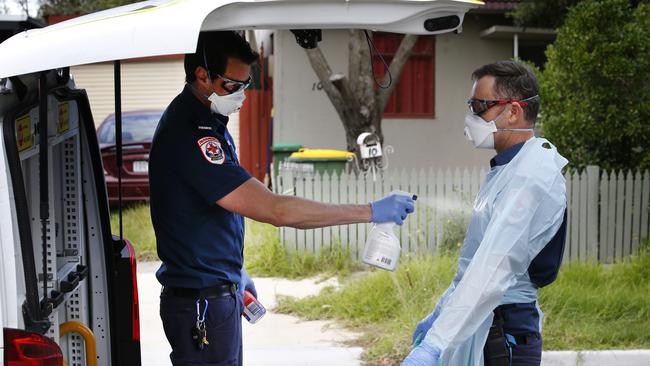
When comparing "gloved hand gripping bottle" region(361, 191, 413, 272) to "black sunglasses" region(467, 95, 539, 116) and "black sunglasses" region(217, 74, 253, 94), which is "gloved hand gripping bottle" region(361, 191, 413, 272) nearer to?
"black sunglasses" region(467, 95, 539, 116)

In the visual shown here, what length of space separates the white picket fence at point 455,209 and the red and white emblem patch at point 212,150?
5.71 metres

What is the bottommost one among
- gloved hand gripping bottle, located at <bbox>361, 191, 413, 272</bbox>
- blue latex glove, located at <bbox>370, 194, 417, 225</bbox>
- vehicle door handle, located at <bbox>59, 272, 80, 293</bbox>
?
vehicle door handle, located at <bbox>59, 272, 80, 293</bbox>

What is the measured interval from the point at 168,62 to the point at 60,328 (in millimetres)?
14990

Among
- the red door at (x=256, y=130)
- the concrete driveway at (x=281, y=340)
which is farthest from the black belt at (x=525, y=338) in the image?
the red door at (x=256, y=130)

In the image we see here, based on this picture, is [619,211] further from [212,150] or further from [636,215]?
[212,150]

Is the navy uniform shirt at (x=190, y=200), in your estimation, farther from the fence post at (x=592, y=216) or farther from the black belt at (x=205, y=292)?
the fence post at (x=592, y=216)

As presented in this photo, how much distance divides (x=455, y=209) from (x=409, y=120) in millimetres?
6052

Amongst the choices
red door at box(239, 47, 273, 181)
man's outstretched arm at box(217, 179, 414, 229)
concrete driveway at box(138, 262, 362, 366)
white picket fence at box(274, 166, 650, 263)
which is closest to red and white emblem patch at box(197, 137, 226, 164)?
man's outstretched arm at box(217, 179, 414, 229)

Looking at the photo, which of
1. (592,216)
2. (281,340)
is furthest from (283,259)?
(592,216)

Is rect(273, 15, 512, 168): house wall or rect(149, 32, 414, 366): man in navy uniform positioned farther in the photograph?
rect(273, 15, 512, 168): house wall

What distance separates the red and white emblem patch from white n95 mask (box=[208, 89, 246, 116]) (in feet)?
0.49

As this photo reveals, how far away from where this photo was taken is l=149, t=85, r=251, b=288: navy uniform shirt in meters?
3.28

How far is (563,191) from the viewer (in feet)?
9.77

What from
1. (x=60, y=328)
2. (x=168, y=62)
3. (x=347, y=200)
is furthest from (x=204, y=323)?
(x=168, y=62)
